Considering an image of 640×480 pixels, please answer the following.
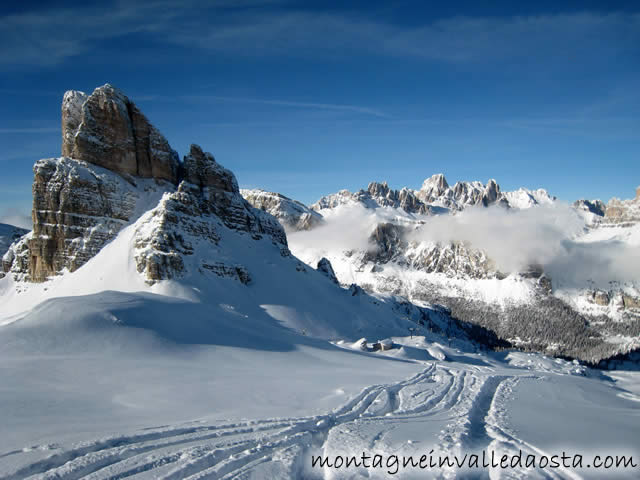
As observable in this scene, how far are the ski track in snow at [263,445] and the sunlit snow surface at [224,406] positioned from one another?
5cm

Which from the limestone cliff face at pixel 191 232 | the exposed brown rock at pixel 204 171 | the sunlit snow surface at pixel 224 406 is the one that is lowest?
the sunlit snow surface at pixel 224 406

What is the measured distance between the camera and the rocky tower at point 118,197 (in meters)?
65.2

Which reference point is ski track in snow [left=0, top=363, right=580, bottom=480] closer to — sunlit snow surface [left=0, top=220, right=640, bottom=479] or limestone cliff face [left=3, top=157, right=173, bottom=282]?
sunlit snow surface [left=0, top=220, right=640, bottom=479]

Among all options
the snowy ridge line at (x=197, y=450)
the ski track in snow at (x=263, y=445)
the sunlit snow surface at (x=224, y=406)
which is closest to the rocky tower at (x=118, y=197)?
the sunlit snow surface at (x=224, y=406)

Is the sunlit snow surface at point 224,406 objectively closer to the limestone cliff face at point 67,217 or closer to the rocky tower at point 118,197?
the rocky tower at point 118,197

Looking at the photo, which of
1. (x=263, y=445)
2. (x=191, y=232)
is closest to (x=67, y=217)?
(x=191, y=232)

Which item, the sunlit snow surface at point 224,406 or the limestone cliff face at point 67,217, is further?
the limestone cliff face at point 67,217

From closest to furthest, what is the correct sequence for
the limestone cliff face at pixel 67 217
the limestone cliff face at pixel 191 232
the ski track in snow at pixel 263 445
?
the ski track in snow at pixel 263 445 → the limestone cliff face at pixel 191 232 → the limestone cliff face at pixel 67 217

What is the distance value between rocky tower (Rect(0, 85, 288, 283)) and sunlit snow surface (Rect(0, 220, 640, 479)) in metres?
28.8

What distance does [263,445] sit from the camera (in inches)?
448

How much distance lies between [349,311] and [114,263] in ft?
142

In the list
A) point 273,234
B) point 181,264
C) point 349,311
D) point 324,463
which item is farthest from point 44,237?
point 324,463

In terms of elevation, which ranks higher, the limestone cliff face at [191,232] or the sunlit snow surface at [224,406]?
the limestone cliff face at [191,232]

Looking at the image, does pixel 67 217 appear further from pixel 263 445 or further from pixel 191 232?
pixel 263 445
